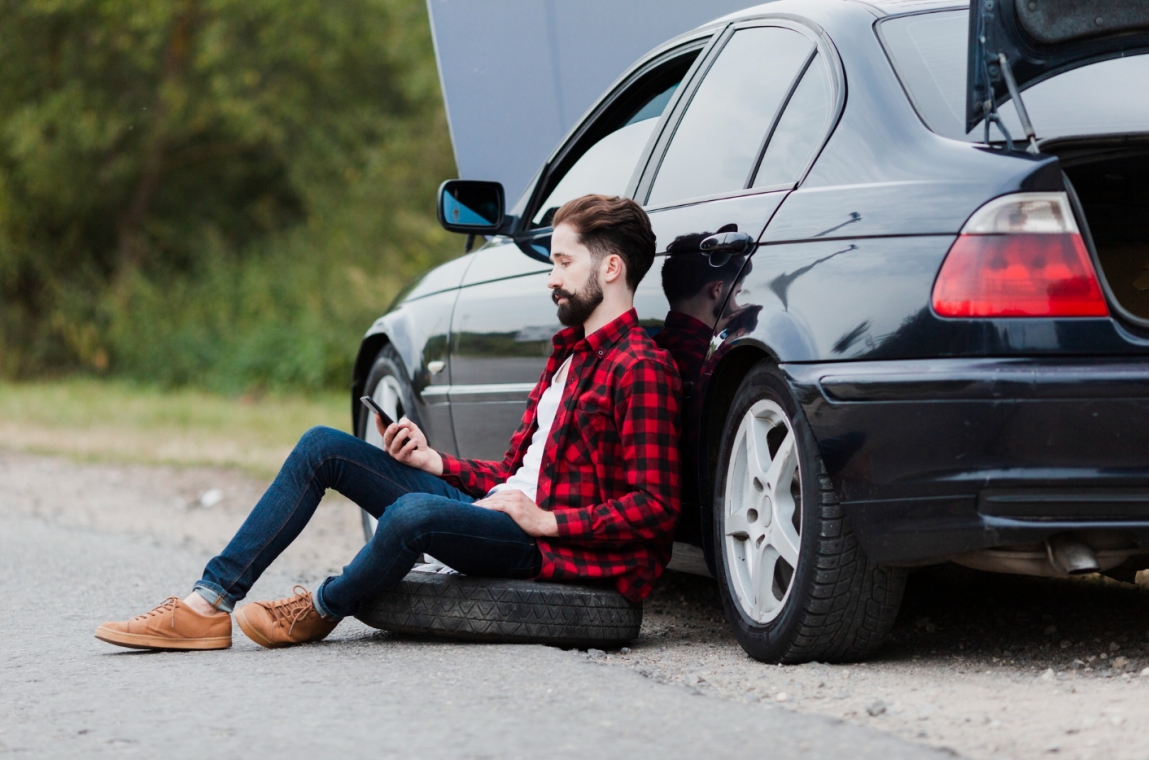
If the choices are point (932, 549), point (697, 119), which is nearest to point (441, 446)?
point (697, 119)

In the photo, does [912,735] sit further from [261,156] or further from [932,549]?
[261,156]

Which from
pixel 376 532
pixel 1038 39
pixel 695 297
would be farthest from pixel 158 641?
pixel 1038 39

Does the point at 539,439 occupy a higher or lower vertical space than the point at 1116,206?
lower

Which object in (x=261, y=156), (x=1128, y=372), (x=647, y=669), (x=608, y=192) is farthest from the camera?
(x=261, y=156)

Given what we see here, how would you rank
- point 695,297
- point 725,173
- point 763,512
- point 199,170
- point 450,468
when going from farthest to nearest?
point 199,170
point 450,468
point 725,173
point 695,297
point 763,512

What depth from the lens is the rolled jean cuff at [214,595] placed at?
4.13 m

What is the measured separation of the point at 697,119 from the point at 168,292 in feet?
60.3

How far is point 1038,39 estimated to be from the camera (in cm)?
340

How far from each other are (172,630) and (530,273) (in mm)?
1659

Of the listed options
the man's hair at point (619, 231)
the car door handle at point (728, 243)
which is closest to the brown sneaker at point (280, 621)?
the man's hair at point (619, 231)

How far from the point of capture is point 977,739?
2.90 m

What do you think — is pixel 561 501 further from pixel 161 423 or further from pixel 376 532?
pixel 161 423

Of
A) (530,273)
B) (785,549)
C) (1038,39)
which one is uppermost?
(1038,39)

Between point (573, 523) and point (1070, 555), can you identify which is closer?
point (1070, 555)
